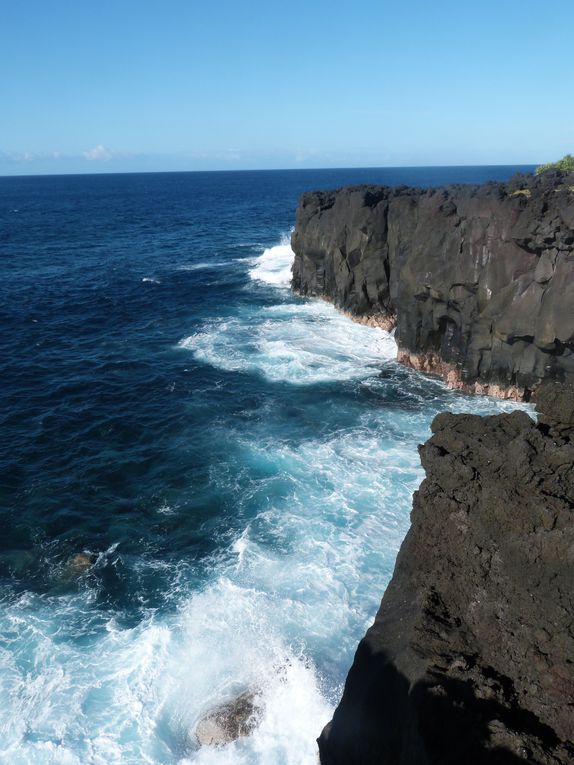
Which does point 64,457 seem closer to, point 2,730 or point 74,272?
point 2,730

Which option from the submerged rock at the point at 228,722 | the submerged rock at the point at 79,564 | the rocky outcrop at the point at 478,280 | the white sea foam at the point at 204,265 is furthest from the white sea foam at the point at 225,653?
the white sea foam at the point at 204,265

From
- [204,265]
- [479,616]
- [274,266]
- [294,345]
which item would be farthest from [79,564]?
[204,265]

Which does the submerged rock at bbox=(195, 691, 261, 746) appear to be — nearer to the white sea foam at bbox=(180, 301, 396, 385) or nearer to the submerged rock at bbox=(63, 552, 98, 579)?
the submerged rock at bbox=(63, 552, 98, 579)

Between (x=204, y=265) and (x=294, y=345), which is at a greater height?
(x=294, y=345)

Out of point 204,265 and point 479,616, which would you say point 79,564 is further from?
point 204,265

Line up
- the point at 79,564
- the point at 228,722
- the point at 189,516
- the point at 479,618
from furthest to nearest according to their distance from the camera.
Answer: the point at 189,516, the point at 79,564, the point at 228,722, the point at 479,618

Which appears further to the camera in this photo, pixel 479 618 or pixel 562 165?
pixel 562 165

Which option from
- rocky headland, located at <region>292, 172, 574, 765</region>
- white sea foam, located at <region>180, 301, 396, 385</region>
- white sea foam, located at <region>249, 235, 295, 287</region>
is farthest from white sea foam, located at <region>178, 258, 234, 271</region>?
rocky headland, located at <region>292, 172, 574, 765</region>

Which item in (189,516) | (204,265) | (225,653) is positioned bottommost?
(204,265)
